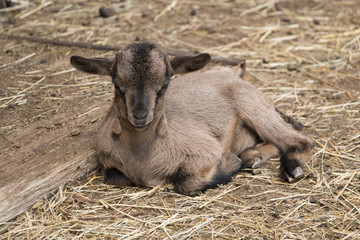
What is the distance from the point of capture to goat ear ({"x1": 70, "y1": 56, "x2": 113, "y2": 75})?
15.0ft

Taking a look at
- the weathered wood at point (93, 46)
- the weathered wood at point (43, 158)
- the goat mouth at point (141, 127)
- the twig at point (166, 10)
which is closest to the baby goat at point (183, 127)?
the goat mouth at point (141, 127)

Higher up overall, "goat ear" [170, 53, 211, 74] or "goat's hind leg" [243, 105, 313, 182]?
"goat ear" [170, 53, 211, 74]

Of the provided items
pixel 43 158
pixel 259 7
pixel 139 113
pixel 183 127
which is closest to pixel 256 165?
pixel 183 127

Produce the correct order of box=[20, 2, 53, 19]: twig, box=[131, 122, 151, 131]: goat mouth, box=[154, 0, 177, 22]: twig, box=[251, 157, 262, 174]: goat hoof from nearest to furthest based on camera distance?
box=[131, 122, 151, 131]: goat mouth, box=[251, 157, 262, 174]: goat hoof, box=[20, 2, 53, 19]: twig, box=[154, 0, 177, 22]: twig

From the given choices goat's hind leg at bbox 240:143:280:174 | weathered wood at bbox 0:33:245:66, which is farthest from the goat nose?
weathered wood at bbox 0:33:245:66

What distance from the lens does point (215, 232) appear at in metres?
4.03

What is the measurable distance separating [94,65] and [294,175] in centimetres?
217

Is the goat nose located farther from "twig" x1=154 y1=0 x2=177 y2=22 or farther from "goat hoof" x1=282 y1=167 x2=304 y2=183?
"twig" x1=154 y1=0 x2=177 y2=22

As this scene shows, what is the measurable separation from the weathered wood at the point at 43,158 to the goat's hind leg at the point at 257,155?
62.5 inches

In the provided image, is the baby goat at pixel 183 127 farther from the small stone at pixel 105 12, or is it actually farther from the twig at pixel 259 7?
the twig at pixel 259 7

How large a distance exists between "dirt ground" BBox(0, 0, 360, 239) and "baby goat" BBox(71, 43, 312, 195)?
0.15m

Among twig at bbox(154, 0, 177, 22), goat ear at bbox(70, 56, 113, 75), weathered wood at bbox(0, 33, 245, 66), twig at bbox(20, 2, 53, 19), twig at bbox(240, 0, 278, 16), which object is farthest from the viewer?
twig at bbox(240, 0, 278, 16)

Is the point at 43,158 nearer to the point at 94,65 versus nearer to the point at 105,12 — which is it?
the point at 94,65

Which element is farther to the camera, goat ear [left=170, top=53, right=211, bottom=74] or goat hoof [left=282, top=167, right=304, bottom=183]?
goat hoof [left=282, top=167, right=304, bottom=183]
